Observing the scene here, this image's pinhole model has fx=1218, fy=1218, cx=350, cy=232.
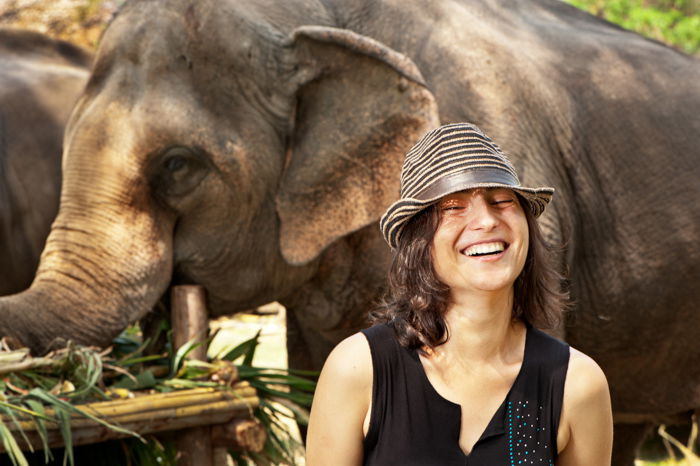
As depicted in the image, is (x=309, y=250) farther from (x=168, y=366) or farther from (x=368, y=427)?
(x=368, y=427)

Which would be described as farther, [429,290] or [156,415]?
[156,415]

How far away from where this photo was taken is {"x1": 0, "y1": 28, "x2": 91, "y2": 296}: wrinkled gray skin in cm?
582

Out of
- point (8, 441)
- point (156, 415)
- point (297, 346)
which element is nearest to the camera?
point (8, 441)

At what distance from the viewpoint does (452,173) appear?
2.14 m

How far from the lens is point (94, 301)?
360 centimetres

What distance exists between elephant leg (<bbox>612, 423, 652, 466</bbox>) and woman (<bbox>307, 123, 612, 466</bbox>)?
299 centimetres

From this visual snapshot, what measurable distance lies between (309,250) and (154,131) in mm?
620

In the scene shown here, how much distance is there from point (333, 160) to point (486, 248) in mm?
1771

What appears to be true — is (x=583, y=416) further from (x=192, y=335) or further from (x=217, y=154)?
(x=217, y=154)

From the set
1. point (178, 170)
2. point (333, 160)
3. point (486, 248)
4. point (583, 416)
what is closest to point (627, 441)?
point (333, 160)

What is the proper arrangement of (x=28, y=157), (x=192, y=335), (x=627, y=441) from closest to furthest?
(x=192, y=335), (x=627, y=441), (x=28, y=157)

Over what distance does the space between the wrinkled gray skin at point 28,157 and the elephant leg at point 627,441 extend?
2821 millimetres

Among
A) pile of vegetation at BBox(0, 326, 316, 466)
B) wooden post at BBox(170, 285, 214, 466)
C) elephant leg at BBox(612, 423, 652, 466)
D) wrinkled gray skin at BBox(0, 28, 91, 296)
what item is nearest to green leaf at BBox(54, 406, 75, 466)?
pile of vegetation at BBox(0, 326, 316, 466)

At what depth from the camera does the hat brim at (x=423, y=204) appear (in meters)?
2.11
